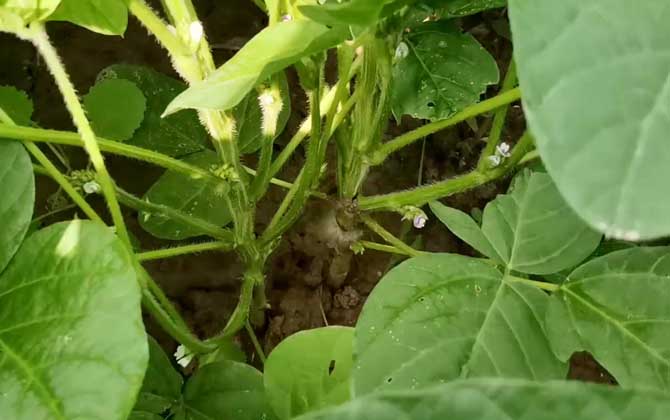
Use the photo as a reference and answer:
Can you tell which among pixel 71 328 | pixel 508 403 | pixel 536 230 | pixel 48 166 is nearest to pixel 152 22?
pixel 48 166

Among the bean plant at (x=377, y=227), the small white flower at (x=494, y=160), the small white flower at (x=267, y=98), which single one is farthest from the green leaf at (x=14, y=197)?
the small white flower at (x=494, y=160)

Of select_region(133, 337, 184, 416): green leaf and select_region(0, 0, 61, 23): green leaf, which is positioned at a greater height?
select_region(0, 0, 61, 23): green leaf

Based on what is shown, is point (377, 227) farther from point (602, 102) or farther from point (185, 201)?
point (602, 102)

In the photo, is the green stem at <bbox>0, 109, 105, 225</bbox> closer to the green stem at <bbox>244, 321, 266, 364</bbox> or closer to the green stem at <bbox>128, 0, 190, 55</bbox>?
the green stem at <bbox>128, 0, 190, 55</bbox>

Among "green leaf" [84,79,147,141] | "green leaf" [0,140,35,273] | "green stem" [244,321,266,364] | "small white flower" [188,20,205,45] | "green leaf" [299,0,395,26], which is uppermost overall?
"green leaf" [299,0,395,26]

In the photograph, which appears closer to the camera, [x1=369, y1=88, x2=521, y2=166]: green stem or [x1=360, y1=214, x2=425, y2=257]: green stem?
[x1=369, y1=88, x2=521, y2=166]: green stem

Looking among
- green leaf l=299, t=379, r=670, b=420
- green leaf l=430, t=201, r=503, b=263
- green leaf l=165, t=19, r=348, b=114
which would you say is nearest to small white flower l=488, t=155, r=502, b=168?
green leaf l=430, t=201, r=503, b=263
